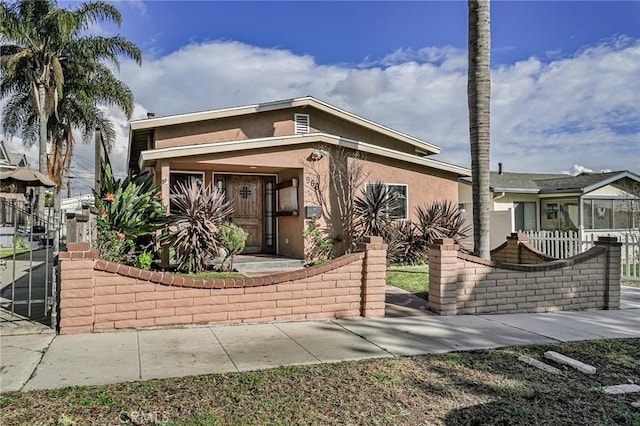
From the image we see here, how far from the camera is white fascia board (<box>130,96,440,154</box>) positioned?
501 inches

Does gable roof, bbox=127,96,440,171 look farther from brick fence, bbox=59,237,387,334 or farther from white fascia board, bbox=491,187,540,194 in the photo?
brick fence, bbox=59,237,387,334

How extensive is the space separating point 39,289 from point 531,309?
9.12m

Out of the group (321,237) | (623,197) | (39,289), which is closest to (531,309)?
(321,237)

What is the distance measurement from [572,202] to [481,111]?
49.5 ft

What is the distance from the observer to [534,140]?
2359 centimetres

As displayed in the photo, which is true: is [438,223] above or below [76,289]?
above

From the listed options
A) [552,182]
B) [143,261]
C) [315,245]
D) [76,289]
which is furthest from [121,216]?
[552,182]

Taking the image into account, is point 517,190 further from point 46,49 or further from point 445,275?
point 46,49

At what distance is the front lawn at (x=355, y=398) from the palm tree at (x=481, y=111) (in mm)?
3613

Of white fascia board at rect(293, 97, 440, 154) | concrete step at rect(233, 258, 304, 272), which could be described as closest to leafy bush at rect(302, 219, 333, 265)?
concrete step at rect(233, 258, 304, 272)

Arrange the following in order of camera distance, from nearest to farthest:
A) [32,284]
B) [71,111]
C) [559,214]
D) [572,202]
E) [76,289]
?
[76,289]
[32,284]
[572,202]
[559,214]
[71,111]

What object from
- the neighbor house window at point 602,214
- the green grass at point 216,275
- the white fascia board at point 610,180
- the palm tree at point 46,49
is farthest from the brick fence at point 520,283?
the palm tree at point 46,49

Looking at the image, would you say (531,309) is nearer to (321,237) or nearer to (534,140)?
(321,237)

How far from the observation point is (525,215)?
69.7ft
